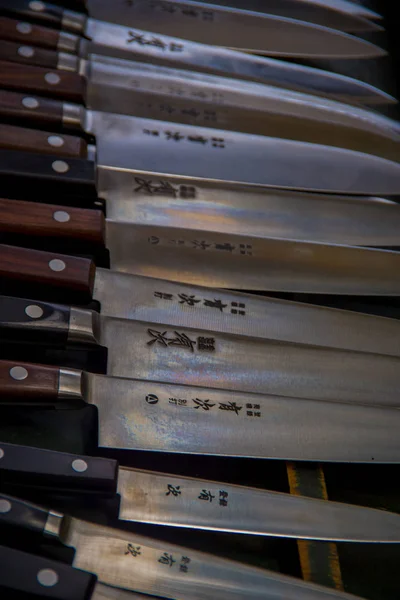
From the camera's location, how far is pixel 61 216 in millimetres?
1167

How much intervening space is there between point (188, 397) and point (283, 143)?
618mm

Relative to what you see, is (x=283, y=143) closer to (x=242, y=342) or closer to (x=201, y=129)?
(x=201, y=129)

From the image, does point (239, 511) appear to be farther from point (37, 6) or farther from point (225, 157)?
point (37, 6)

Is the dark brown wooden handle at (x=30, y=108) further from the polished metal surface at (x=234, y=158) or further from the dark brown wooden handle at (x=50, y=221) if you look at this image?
the dark brown wooden handle at (x=50, y=221)

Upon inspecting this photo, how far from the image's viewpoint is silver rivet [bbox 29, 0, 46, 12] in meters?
1.45

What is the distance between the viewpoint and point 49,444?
1.09 meters

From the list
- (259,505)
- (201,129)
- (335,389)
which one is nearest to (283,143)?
(201,129)

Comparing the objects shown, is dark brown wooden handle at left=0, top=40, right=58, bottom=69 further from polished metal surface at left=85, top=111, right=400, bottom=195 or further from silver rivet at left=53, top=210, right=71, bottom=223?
silver rivet at left=53, top=210, right=71, bottom=223

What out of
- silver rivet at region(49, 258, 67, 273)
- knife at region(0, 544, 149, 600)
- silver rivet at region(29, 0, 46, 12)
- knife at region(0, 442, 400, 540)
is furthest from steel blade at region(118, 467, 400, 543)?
silver rivet at region(29, 0, 46, 12)

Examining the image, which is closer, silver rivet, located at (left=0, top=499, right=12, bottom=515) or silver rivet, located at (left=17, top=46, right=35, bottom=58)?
silver rivet, located at (left=0, top=499, right=12, bottom=515)

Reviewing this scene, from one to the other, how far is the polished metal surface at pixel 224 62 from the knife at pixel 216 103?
1.6 inches

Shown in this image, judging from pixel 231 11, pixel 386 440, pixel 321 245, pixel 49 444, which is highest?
pixel 231 11

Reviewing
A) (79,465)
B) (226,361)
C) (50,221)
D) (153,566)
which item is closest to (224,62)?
(50,221)

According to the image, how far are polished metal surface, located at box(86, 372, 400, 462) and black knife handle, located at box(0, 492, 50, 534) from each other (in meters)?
0.15
